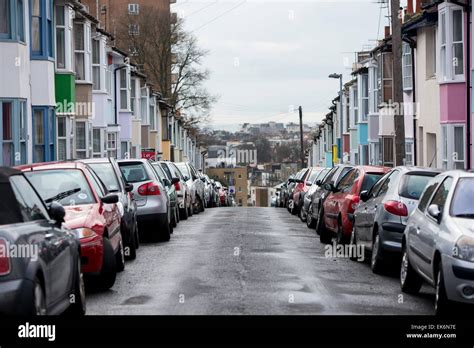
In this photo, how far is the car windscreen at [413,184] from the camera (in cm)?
1583

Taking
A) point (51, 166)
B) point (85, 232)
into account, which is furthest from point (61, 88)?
point (85, 232)

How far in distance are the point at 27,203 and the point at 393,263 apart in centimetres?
733

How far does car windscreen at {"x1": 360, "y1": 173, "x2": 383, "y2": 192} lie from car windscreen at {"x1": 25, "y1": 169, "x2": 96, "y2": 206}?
6313mm

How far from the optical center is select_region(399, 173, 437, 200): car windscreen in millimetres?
15828

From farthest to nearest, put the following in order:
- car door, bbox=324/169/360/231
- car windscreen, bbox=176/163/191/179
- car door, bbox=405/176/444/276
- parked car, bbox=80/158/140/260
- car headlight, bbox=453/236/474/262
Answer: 1. car windscreen, bbox=176/163/191/179
2. car door, bbox=324/169/360/231
3. parked car, bbox=80/158/140/260
4. car door, bbox=405/176/444/276
5. car headlight, bbox=453/236/474/262

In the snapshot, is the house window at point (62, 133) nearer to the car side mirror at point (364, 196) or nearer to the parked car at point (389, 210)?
the car side mirror at point (364, 196)

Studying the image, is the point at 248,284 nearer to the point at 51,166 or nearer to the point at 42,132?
the point at 51,166

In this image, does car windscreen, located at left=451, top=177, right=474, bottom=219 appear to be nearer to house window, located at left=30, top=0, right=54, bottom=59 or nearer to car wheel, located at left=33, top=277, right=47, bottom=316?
car wheel, located at left=33, top=277, right=47, bottom=316

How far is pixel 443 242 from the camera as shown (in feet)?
37.4

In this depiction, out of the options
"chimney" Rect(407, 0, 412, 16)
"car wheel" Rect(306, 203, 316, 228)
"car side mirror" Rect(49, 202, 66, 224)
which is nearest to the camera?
"car side mirror" Rect(49, 202, 66, 224)

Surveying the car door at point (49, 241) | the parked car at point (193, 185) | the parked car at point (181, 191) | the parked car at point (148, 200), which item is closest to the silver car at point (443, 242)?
the car door at point (49, 241)

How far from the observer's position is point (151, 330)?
1008cm

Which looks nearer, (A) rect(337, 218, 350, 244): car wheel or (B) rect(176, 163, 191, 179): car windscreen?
(A) rect(337, 218, 350, 244): car wheel

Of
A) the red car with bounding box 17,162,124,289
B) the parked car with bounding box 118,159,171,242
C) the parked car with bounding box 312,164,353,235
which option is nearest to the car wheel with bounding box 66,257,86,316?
the red car with bounding box 17,162,124,289
